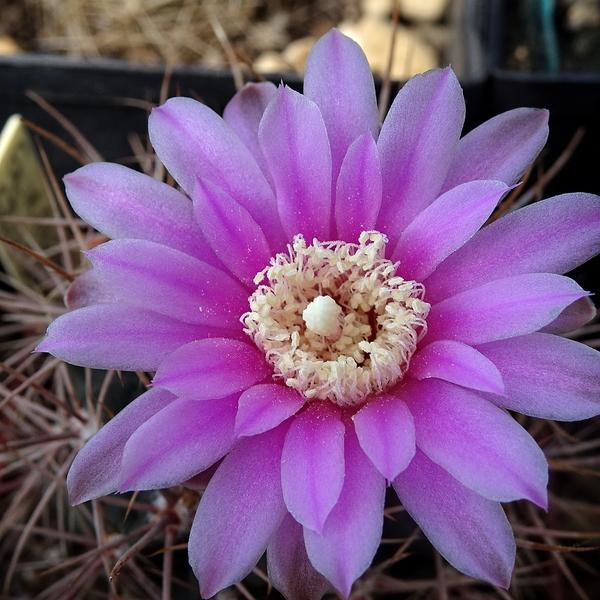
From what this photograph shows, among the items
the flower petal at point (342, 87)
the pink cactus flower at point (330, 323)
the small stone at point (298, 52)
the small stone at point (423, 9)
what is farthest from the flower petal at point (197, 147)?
the small stone at point (423, 9)

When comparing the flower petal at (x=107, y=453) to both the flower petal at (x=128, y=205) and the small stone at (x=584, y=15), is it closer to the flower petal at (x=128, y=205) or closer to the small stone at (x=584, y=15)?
the flower petal at (x=128, y=205)

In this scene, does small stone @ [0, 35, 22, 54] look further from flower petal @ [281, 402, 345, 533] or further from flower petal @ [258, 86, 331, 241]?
flower petal @ [281, 402, 345, 533]

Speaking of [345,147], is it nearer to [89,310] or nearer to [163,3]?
[89,310]

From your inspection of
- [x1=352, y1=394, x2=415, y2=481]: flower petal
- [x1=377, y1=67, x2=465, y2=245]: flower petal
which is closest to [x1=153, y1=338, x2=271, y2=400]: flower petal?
[x1=352, y1=394, x2=415, y2=481]: flower petal

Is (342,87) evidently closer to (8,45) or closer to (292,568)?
(292,568)

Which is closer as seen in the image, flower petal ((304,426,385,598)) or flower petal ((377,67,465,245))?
flower petal ((304,426,385,598))

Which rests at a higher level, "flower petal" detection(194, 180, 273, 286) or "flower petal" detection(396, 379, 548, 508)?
"flower petal" detection(194, 180, 273, 286)

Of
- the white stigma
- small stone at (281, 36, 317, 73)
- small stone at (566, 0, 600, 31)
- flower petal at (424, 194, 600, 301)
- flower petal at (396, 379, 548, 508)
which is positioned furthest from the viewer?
small stone at (281, 36, 317, 73)
